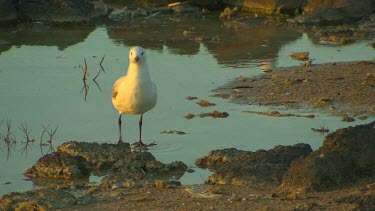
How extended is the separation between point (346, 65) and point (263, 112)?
10.4ft

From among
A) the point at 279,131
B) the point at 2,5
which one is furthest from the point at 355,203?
the point at 2,5

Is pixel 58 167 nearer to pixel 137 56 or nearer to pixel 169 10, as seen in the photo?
pixel 137 56

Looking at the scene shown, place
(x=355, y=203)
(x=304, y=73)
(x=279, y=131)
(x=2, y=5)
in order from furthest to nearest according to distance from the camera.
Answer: (x=2, y=5)
(x=304, y=73)
(x=279, y=131)
(x=355, y=203)

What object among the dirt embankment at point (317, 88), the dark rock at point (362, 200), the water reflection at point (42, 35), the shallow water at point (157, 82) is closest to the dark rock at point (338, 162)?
the dark rock at point (362, 200)

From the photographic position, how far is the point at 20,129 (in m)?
10.4

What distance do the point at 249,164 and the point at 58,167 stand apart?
6.02 ft

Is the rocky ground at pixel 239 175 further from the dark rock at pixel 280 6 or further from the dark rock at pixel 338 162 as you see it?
the dark rock at pixel 280 6

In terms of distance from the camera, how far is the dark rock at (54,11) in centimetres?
1842

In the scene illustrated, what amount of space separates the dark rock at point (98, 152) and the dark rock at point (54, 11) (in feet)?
31.0

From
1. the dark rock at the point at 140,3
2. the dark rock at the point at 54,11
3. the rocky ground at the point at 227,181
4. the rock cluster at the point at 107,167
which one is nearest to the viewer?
the rocky ground at the point at 227,181

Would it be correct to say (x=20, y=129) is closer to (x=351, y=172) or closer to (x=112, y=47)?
(x=351, y=172)

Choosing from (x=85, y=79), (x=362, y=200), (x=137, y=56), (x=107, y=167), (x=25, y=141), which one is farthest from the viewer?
(x=85, y=79)

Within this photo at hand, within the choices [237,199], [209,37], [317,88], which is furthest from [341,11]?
[237,199]

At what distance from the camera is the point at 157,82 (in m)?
13.0
